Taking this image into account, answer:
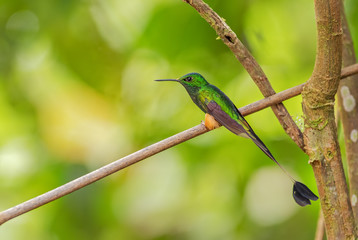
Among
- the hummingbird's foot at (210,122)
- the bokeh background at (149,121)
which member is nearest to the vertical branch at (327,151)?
the hummingbird's foot at (210,122)

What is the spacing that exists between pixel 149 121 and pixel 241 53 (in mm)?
1142

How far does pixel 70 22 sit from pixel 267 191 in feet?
2.92

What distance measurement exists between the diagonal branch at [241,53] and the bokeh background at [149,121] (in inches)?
35.0

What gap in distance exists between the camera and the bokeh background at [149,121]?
1.82 m

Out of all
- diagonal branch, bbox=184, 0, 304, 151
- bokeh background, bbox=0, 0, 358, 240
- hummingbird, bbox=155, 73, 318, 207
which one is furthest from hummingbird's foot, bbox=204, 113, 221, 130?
bokeh background, bbox=0, 0, 358, 240

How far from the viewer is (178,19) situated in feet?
6.01

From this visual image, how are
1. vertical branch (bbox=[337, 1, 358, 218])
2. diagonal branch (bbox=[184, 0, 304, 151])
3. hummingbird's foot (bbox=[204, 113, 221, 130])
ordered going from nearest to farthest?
diagonal branch (bbox=[184, 0, 304, 151]) → hummingbird's foot (bbox=[204, 113, 221, 130]) → vertical branch (bbox=[337, 1, 358, 218])

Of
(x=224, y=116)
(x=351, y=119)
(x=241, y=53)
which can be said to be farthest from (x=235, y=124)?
(x=351, y=119)

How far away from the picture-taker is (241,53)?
Result: 836mm

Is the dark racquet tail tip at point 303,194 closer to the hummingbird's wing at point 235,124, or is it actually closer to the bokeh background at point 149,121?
the hummingbird's wing at point 235,124

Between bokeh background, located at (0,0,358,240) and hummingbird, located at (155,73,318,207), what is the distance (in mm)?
753

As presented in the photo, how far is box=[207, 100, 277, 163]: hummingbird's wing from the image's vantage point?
35.5 inches

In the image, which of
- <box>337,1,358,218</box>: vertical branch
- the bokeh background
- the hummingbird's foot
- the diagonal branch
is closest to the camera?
the diagonal branch

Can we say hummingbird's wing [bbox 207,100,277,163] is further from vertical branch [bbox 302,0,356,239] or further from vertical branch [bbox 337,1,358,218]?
vertical branch [bbox 337,1,358,218]
